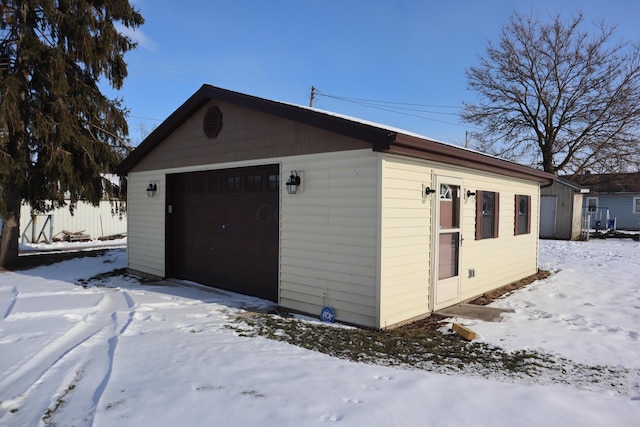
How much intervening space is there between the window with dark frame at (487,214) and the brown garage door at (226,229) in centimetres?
362

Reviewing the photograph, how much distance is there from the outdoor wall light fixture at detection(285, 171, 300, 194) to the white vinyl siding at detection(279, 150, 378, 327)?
10 cm

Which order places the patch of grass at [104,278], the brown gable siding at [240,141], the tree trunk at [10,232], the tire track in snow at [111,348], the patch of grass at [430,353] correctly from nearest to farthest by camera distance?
the tire track in snow at [111,348] < the patch of grass at [430,353] < the brown gable siding at [240,141] < the patch of grass at [104,278] < the tree trunk at [10,232]

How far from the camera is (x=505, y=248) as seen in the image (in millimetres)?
8984

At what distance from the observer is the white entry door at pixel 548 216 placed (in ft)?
68.1

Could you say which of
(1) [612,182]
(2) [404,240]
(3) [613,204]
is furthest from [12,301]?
(3) [613,204]

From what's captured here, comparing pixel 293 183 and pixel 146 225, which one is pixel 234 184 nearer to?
pixel 293 183

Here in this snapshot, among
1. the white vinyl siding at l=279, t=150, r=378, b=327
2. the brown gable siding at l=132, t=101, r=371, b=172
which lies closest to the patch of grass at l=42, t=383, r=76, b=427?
the white vinyl siding at l=279, t=150, r=378, b=327

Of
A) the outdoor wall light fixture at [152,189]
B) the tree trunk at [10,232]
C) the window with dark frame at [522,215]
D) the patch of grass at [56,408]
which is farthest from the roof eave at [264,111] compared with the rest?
the window with dark frame at [522,215]

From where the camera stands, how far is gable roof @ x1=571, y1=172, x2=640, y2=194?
2372cm

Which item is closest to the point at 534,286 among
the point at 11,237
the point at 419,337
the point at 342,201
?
the point at 419,337

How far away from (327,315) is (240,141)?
3.34 meters

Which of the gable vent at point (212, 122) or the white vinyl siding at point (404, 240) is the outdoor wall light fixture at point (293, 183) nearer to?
the white vinyl siding at point (404, 240)

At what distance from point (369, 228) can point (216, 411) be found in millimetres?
3145

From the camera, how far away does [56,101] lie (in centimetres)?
1009
